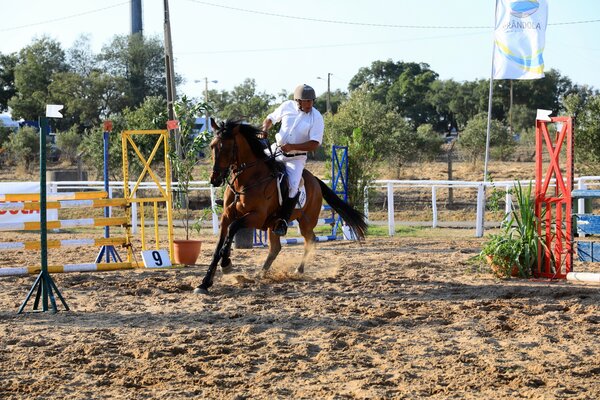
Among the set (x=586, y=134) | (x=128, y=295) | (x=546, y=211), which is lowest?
(x=128, y=295)

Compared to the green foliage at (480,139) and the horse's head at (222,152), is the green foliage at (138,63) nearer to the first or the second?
the green foliage at (480,139)

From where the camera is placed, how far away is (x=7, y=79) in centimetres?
5928

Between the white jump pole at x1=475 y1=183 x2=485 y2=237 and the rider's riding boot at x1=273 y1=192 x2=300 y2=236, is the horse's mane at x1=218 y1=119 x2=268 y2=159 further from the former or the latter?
the white jump pole at x1=475 y1=183 x2=485 y2=237

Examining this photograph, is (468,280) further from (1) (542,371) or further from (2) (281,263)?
(1) (542,371)

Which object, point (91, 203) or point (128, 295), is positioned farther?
point (91, 203)

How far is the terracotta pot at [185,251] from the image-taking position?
11.5 metres

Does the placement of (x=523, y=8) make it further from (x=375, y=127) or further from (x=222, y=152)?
(x=375, y=127)

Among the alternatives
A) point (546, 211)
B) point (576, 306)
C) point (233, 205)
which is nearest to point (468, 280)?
point (546, 211)

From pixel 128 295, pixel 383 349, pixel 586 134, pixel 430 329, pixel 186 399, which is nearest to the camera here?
pixel 186 399

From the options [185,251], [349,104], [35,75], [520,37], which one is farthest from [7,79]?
[185,251]

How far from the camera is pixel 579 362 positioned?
5516 mm

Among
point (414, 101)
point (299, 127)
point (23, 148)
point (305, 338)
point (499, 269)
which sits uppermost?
point (414, 101)

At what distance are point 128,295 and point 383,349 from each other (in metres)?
3.89

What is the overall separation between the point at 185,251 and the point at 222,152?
2.86 m
